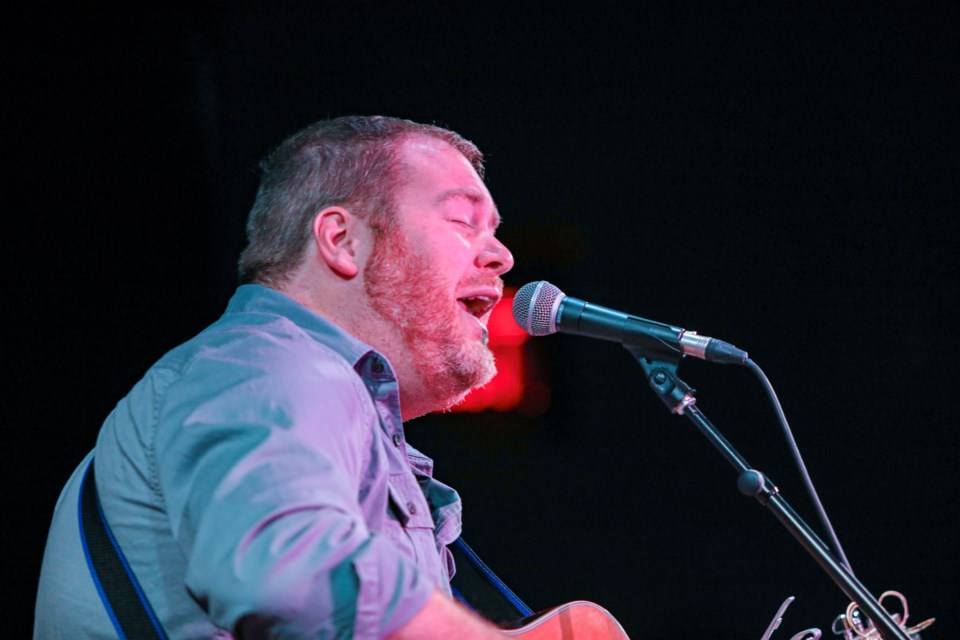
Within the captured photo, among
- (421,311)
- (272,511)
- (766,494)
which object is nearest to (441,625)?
(272,511)

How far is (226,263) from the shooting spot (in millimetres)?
3252

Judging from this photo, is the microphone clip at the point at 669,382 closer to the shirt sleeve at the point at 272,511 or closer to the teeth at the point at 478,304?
the teeth at the point at 478,304

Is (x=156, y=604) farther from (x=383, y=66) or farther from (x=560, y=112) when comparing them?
(x=560, y=112)

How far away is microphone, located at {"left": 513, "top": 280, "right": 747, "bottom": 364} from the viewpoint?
1855 mm

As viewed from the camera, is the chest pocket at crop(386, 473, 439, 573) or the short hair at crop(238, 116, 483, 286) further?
the short hair at crop(238, 116, 483, 286)

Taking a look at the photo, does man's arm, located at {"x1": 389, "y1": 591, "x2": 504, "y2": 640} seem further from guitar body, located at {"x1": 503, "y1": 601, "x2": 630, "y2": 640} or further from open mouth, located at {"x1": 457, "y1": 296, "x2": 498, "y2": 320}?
open mouth, located at {"x1": 457, "y1": 296, "x2": 498, "y2": 320}

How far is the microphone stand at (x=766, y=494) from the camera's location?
5.36 ft

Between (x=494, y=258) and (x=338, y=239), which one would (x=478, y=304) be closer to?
(x=494, y=258)

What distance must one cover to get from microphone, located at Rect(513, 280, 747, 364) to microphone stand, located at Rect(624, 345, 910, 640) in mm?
19

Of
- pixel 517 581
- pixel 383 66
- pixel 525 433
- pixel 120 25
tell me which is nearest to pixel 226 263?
pixel 120 25

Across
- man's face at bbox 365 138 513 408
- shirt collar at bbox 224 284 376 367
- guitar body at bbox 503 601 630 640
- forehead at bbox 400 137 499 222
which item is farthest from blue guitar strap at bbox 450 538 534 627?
forehead at bbox 400 137 499 222

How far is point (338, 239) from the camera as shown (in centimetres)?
215

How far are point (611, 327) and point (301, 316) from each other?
0.72 m

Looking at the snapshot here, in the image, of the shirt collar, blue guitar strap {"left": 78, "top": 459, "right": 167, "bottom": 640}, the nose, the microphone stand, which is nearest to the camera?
blue guitar strap {"left": 78, "top": 459, "right": 167, "bottom": 640}
